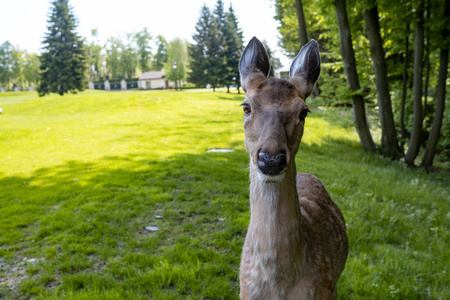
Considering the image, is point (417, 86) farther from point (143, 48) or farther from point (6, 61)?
point (6, 61)

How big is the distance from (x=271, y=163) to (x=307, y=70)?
1.13 metres

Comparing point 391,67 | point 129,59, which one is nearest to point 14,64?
point 129,59

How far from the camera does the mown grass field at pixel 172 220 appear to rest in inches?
179

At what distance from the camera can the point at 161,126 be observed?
57.8 ft

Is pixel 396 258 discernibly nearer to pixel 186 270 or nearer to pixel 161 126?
pixel 186 270

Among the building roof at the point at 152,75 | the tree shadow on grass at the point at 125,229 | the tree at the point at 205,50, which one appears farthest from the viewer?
the building roof at the point at 152,75

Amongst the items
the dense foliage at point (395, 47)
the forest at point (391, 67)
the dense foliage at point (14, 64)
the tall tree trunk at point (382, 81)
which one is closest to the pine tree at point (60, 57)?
the dense foliage at point (14, 64)

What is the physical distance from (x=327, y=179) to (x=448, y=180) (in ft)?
18.1

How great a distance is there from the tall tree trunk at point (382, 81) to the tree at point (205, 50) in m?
43.1

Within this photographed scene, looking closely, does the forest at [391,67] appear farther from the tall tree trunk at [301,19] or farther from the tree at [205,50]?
the tree at [205,50]

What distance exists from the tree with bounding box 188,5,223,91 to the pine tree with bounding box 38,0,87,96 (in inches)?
720

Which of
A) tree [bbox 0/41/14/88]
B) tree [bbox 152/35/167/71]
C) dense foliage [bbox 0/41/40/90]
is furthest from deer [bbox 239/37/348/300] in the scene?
tree [bbox 0/41/14/88]

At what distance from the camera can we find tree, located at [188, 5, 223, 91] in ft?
180

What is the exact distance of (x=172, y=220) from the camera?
20.9 feet
